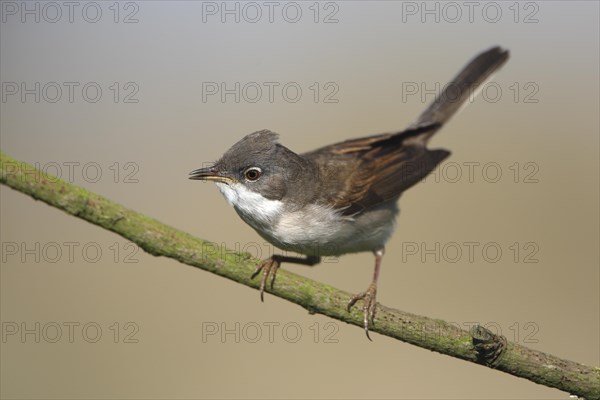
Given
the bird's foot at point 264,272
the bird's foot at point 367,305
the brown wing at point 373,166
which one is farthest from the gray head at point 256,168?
the bird's foot at point 367,305

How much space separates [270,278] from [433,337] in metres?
0.93

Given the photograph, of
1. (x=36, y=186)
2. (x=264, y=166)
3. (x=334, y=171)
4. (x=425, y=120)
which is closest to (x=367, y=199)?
(x=334, y=171)

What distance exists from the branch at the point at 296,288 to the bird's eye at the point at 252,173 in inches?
40.6

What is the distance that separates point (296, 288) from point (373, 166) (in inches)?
74.5

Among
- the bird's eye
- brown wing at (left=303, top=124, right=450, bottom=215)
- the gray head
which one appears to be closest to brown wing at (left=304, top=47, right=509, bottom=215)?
brown wing at (left=303, top=124, right=450, bottom=215)

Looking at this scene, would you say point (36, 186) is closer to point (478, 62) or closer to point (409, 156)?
point (409, 156)

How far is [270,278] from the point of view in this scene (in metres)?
3.49

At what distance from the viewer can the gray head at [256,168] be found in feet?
14.1

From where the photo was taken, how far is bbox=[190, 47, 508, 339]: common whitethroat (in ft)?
14.1

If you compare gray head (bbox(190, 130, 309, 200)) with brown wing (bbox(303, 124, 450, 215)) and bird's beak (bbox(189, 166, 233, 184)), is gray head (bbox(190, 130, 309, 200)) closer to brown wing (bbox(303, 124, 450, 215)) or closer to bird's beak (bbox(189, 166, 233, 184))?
bird's beak (bbox(189, 166, 233, 184))

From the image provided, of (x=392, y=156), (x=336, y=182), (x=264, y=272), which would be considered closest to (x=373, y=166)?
(x=392, y=156)

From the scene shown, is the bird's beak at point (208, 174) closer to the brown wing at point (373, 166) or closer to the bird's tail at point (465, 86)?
the brown wing at point (373, 166)

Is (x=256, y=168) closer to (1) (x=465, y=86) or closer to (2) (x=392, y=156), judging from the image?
(2) (x=392, y=156)

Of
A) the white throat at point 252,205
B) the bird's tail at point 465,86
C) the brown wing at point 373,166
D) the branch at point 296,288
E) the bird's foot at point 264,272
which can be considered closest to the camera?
the branch at point 296,288
